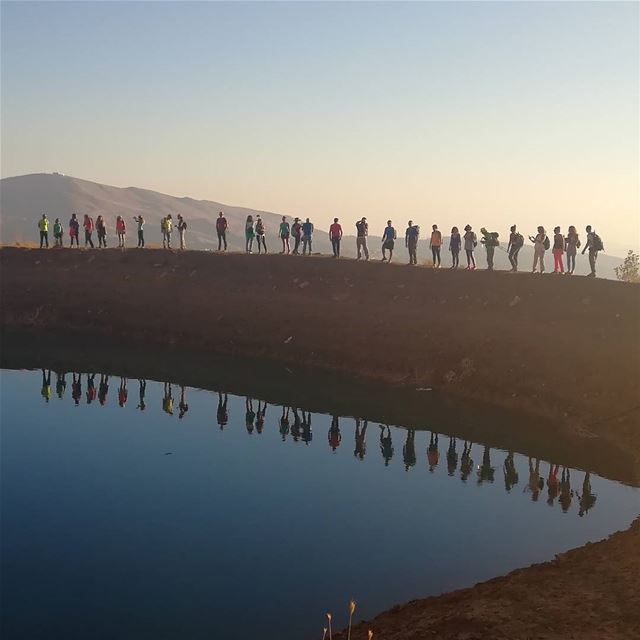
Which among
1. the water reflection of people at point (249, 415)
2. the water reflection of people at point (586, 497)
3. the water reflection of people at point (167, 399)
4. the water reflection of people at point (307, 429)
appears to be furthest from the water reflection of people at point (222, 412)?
the water reflection of people at point (586, 497)

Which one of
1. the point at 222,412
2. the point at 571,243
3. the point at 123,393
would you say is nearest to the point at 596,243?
the point at 571,243

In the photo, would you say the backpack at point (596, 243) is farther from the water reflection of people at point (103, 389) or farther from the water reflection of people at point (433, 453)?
the water reflection of people at point (103, 389)

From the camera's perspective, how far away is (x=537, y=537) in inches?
627

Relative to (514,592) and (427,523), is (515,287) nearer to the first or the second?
(427,523)

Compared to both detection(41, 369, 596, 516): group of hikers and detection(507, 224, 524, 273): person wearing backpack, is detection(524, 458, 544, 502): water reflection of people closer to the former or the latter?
detection(41, 369, 596, 516): group of hikers

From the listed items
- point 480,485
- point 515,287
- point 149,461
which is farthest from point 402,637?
point 515,287

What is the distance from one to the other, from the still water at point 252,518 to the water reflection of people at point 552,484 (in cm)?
6

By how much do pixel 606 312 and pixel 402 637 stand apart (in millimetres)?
21514

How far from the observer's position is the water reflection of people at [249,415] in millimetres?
24858

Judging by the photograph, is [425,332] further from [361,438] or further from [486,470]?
[486,470]

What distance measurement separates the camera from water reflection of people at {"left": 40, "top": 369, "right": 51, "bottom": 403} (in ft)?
93.8

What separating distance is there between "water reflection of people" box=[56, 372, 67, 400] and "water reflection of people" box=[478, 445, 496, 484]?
53.3 feet

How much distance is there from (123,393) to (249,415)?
19.6ft

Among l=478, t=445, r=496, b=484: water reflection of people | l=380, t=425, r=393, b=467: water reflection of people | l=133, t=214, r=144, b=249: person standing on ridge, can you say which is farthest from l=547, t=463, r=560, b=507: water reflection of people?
l=133, t=214, r=144, b=249: person standing on ridge
